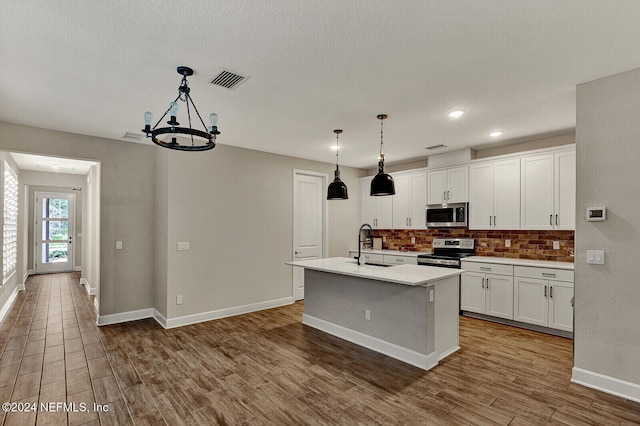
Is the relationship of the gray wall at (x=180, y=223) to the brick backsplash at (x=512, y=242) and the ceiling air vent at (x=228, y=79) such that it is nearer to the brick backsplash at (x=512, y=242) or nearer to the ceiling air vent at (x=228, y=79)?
the ceiling air vent at (x=228, y=79)

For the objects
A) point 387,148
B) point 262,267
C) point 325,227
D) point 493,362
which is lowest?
point 493,362

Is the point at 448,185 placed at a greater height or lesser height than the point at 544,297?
greater

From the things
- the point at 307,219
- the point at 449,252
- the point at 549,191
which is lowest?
the point at 449,252

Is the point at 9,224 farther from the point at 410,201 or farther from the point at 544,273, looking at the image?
the point at 544,273

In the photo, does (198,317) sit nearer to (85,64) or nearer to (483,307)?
(85,64)

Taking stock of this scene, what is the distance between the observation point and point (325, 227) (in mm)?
6465

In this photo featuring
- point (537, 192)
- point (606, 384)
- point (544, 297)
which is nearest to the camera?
point (606, 384)

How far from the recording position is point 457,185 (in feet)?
17.8

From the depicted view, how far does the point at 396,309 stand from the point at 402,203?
307 cm

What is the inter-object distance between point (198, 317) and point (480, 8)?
4735mm

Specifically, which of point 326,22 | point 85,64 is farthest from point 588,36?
point 85,64

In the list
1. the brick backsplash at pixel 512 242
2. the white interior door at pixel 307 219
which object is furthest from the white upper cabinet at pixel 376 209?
the white interior door at pixel 307 219

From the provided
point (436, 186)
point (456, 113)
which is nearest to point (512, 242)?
point (436, 186)

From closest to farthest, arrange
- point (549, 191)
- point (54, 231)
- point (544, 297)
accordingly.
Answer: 1. point (544, 297)
2. point (549, 191)
3. point (54, 231)
